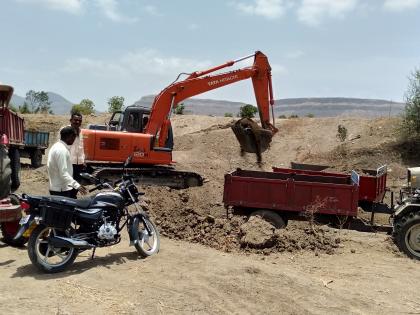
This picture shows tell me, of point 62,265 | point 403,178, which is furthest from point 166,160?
point 403,178

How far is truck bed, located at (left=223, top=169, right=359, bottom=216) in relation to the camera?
401 inches

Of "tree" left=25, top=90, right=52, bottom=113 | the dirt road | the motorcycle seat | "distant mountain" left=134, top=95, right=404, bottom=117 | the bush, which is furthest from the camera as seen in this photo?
"distant mountain" left=134, top=95, right=404, bottom=117

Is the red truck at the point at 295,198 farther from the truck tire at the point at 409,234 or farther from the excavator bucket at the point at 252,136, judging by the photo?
the excavator bucket at the point at 252,136

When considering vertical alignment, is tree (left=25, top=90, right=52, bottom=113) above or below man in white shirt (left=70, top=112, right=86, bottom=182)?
above

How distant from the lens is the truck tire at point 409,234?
8719mm

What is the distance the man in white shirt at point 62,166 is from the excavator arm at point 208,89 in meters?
8.23

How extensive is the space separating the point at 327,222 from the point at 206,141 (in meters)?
18.8

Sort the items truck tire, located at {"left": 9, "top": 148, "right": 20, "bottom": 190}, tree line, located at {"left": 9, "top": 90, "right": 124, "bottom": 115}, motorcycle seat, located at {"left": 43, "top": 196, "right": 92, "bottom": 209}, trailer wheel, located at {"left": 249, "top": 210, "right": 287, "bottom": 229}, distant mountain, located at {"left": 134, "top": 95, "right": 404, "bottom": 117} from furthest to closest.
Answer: distant mountain, located at {"left": 134, "top": 95, "right": 404, "bottom": 117} → tree line, located at {"left": 9, "top": 90, "right": 124, "bottom": 115} → truck tire, located at {"left": 9, "top": 148, "right": 20, "bottom": 190} → trailer wheel, located at {"left": 249, "top": 210, "right": 287, "bottom": 229} → motorcycle seat, located at {"left": 43, "top": 196, "right": 92, "bottom": 209}

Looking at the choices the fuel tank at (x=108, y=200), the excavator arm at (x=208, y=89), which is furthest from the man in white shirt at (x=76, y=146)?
the excavator arm at (x=208, y=89)

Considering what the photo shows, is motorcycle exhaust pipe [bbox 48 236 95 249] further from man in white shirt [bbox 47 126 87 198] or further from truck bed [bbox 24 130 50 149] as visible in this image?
truck bed [bbox 24 130 50 149]

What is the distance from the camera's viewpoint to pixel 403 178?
822 inches

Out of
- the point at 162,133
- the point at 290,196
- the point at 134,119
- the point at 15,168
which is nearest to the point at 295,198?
the point at 290,196

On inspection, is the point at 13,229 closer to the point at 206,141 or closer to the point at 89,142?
the point at 89,142

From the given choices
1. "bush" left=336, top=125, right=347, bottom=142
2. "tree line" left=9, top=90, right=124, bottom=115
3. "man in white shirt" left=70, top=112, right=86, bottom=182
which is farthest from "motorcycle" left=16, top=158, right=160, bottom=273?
"tree line" left=9, top=90, right=124, bottom=115
